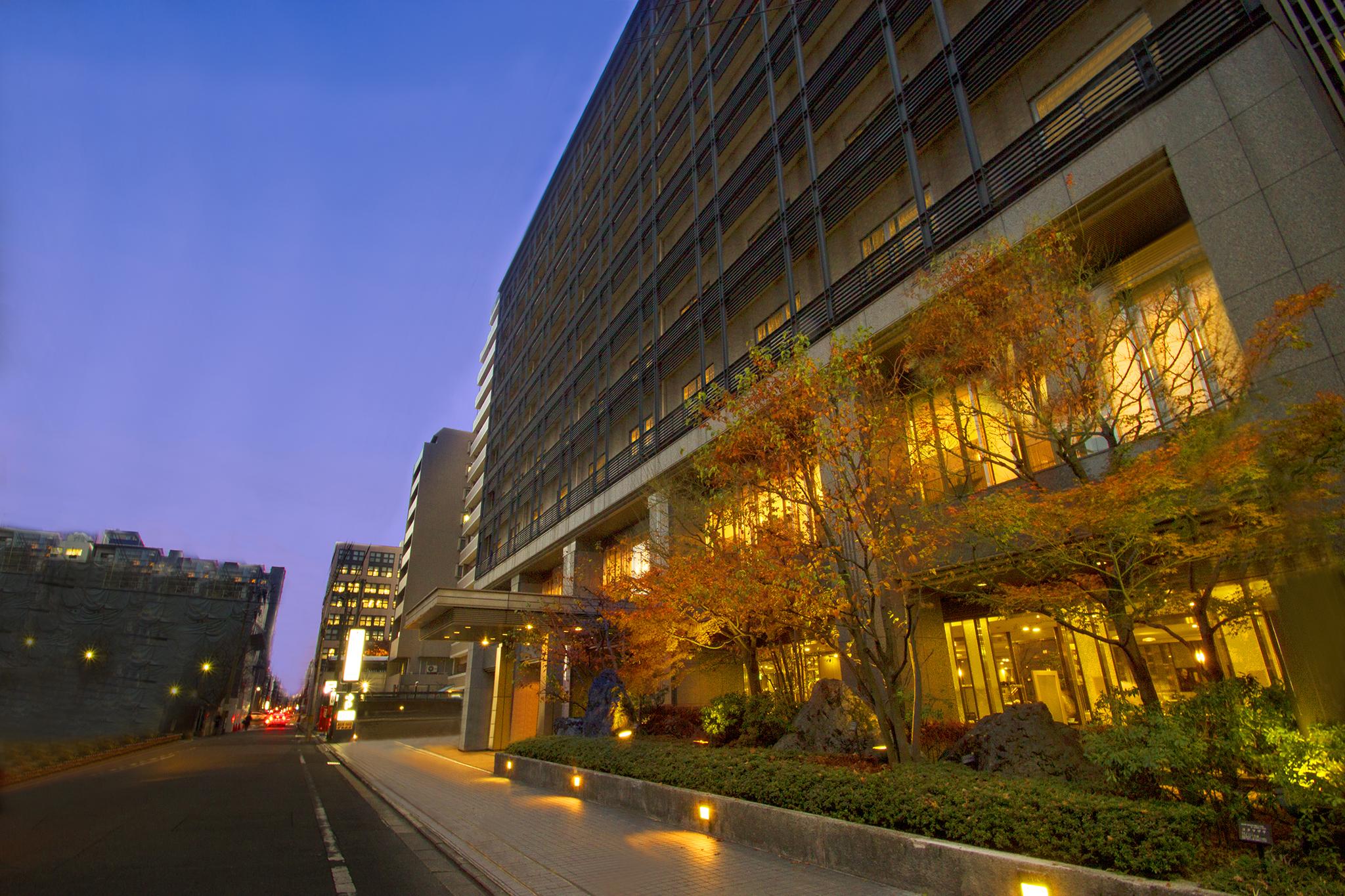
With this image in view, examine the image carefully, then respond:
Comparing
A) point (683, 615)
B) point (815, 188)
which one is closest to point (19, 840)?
point (683, 615)

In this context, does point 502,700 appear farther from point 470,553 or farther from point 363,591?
point 363,591

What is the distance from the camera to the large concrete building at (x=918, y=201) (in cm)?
973

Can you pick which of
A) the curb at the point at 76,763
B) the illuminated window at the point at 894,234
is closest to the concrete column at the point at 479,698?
the curb at the point at 76,763

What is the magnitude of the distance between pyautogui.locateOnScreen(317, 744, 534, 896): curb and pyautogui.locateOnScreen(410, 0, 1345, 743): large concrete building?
31.1 feet

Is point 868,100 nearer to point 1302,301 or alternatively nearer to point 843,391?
point 843,391

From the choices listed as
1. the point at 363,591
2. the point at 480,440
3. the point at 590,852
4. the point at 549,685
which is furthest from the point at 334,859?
the point at 363,591

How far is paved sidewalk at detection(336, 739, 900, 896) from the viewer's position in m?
7.59

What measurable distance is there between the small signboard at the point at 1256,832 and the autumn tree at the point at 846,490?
183 inches

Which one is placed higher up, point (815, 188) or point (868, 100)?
point (868, 100)

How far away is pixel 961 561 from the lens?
12859 mm

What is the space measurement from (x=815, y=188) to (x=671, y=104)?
16198 millimetres

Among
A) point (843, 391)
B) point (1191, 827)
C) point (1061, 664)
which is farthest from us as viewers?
point (1061, 664)

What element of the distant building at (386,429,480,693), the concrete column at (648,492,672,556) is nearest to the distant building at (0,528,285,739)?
the concrete column at (648,492,672,556)

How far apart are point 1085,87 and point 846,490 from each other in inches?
401
